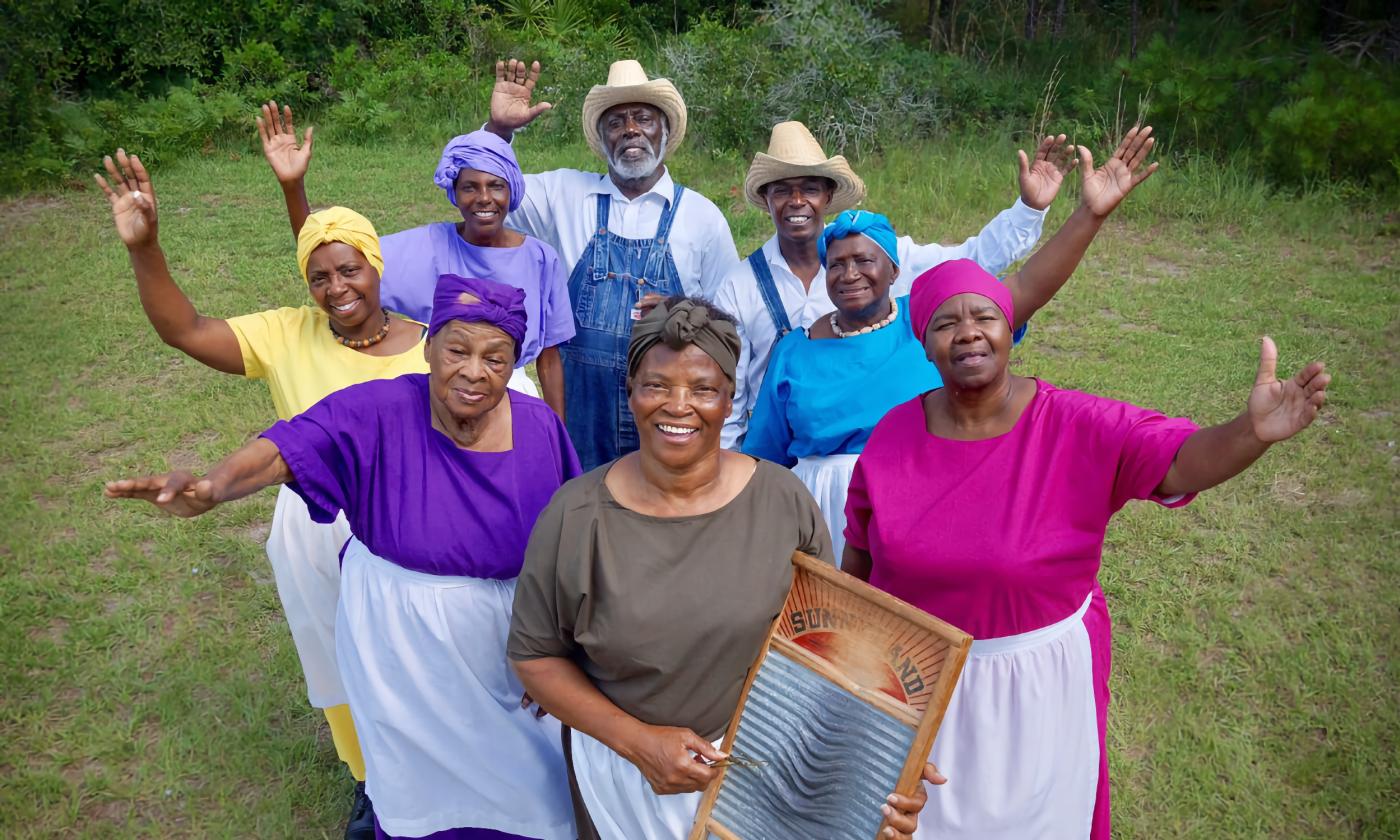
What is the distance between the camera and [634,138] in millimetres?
4816

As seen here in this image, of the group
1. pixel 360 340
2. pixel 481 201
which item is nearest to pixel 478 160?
pixel 481 201

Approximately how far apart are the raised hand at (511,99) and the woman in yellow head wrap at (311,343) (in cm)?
151

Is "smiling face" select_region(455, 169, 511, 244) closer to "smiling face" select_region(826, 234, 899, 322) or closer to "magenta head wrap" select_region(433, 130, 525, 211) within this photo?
"magenta head wrap" select_region(433, 130, 525, 211)

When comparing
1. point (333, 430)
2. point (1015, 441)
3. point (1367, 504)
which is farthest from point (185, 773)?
point (1367, 504)

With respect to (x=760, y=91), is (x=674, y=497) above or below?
below

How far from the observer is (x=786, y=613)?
256cm

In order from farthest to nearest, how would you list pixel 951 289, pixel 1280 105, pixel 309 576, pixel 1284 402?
Answer: pixel 1280 105, pixel 309 576, pixel 951 289, pixel 1284 402

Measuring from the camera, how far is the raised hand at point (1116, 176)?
3518 mm

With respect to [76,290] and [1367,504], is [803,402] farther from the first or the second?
[76,290]

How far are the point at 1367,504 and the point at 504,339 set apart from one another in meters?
4.97

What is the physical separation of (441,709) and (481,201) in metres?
2.06

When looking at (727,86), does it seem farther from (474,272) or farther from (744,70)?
(474,272)

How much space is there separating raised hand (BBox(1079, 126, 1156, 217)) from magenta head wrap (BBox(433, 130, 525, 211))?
6.95 ft

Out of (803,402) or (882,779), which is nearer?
(882,779)
